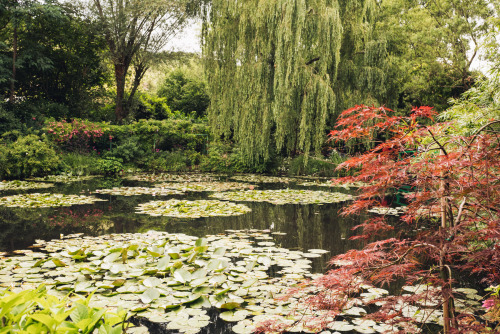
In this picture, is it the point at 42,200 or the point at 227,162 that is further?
the point at 227,162

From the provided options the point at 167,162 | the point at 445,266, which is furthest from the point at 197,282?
the point at 167,162

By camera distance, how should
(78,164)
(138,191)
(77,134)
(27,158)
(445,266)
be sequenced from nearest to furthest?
(445,266), (138,191), (27,158), (78,164), (77,134)

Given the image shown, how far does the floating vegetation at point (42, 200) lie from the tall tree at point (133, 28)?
9686 mm

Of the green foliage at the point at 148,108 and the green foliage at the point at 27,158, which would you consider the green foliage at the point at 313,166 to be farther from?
the green foliage at the point at 148,108

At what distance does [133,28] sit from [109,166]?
730 centimetres

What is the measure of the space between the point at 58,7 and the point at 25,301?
596 inches

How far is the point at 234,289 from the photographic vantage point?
8.61ft

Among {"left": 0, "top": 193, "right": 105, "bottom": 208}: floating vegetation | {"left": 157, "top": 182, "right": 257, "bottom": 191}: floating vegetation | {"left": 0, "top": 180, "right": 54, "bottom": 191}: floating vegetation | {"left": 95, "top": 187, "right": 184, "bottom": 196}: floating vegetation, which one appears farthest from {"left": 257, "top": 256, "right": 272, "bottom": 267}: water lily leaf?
{"left": 0, "top": 180, "right": 54, "bottom": 191}: floating vegetation

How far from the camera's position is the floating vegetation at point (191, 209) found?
5504mm

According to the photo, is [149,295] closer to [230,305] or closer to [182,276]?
[182,276]

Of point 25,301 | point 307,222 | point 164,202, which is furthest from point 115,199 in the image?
point 25,301

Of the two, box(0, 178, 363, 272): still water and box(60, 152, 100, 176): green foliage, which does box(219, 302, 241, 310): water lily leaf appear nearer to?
box(0, 178, 363, 272): still water

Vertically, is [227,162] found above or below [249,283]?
above

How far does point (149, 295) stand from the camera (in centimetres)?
238
